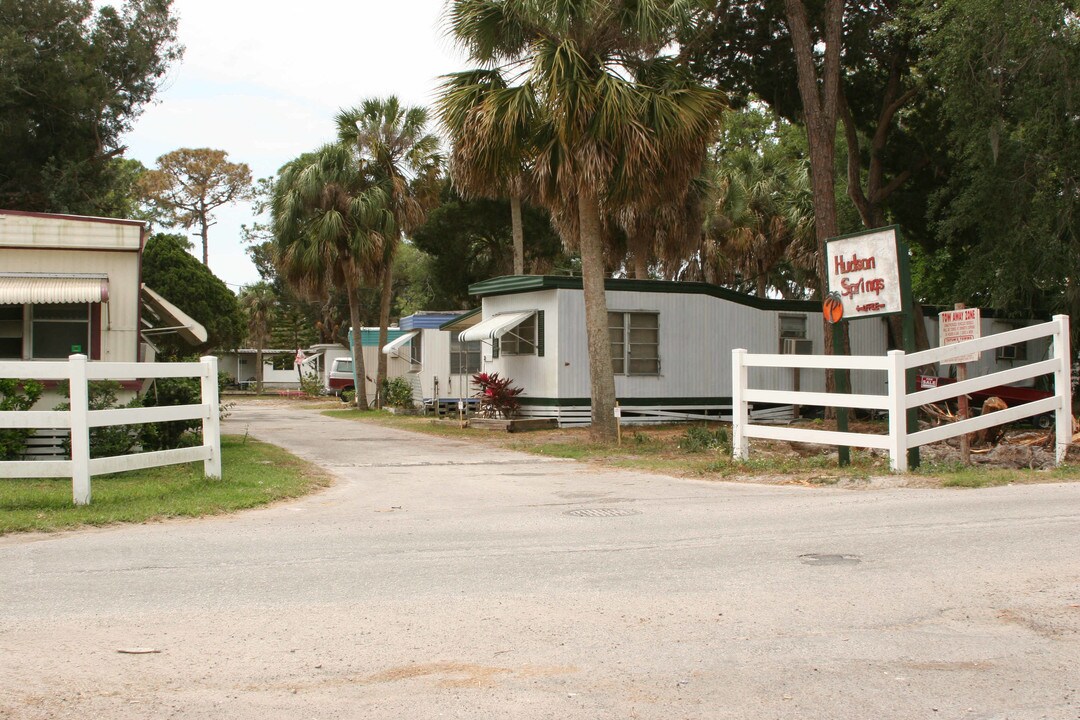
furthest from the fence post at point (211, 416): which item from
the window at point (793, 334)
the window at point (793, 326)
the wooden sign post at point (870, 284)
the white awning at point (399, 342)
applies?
the white awning at point (399, 342)

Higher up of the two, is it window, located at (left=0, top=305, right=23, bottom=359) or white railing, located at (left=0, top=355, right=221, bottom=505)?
window, located at (left=0, top=305, right=23, bottom=359)

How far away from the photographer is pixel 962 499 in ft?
30.2

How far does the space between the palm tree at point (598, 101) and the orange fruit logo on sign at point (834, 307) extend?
4369 mm

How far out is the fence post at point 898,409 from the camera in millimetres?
10797

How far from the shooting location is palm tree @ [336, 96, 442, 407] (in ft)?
96.8

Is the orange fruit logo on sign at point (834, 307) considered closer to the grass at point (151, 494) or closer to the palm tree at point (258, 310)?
the grass at point (151, 494)

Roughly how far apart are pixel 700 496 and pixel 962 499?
2.53m

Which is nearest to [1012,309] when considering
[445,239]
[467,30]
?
[467,30]

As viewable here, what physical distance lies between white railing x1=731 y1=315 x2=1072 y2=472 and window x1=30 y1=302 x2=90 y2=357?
9478 millimetres

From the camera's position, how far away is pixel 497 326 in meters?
21.0

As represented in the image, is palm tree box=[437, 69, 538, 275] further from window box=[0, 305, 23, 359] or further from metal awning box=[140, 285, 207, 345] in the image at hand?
window box=[0, 305, 23, 359]

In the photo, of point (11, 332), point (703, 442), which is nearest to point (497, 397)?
point (703, 442)

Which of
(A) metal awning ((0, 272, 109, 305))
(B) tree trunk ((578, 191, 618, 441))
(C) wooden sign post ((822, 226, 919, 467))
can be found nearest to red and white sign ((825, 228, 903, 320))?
(C) wooden sign post ((822, 226, 919, 467))

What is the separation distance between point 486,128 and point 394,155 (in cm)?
1487
